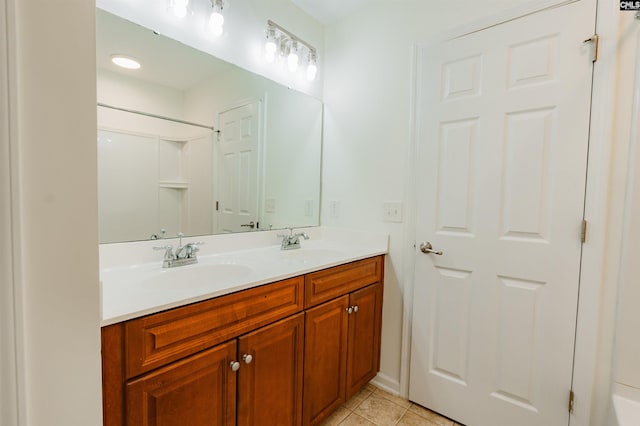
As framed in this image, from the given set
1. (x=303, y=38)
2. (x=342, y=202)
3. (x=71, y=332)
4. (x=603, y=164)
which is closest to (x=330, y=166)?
(x=342, y=202)

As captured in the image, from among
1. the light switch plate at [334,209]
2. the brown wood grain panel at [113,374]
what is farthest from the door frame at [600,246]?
the brown wood grain panel at [113,374]

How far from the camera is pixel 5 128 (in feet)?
1.05

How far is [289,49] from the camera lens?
190cm

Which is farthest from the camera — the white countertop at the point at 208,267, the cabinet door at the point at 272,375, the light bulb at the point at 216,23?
the light bulb at the point at 216,23

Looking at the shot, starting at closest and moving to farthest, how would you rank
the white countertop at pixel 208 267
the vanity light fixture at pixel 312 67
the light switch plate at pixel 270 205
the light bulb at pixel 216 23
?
the white countertop at pixel 208 267
the light bulb at pixel 216 23
the light switch plate at pixel 270 205
the vanity light fixture at pixel 312 67

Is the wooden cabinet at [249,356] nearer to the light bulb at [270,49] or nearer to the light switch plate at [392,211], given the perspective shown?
the light switch plate at [392,211]

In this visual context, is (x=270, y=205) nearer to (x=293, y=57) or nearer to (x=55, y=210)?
(x=293, y=57)

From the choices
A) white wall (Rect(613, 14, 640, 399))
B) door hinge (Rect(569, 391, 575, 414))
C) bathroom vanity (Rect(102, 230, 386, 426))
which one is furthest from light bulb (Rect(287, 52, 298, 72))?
door hinge (Rect(569, 391, 575, 414))

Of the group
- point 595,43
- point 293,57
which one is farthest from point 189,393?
point 595,43

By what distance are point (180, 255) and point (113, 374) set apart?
62 centimetres

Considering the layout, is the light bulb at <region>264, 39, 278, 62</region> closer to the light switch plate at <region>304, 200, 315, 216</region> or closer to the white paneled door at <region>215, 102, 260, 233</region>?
the white paneled door at <region>215, 102, 260, 233</region>

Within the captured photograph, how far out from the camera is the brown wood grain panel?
74 cm

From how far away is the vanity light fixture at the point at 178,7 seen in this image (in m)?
1.37

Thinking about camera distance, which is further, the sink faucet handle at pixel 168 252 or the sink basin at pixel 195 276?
the sink faucet handle at pixel 168 252
